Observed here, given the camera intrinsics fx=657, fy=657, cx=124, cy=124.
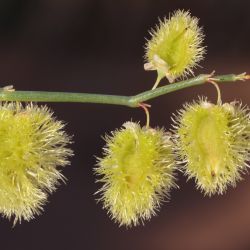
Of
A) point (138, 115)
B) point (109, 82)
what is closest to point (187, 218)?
point (138, 115)

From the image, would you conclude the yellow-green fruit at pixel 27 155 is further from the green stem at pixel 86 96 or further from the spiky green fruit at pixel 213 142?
the spiky green fruit at pixel 213 142

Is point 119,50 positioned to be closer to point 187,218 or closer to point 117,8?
point 117,8

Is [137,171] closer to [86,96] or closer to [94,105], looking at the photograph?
[86,96]

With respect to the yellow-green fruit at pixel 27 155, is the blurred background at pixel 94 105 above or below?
above

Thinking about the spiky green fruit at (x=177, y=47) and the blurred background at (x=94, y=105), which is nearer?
the spiky green fruit at (x=177, y=47)

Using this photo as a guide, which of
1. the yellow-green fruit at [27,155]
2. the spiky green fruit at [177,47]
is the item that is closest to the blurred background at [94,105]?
the spiky green fruit at [177,47]

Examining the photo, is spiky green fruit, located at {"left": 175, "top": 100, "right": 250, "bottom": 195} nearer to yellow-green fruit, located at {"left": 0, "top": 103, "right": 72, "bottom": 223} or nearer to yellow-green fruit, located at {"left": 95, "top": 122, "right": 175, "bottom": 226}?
yellow-green fruit, located at {"left": 95, "top": 122, "right": 175, "bottom": 226}

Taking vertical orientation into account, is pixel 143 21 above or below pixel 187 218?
above
